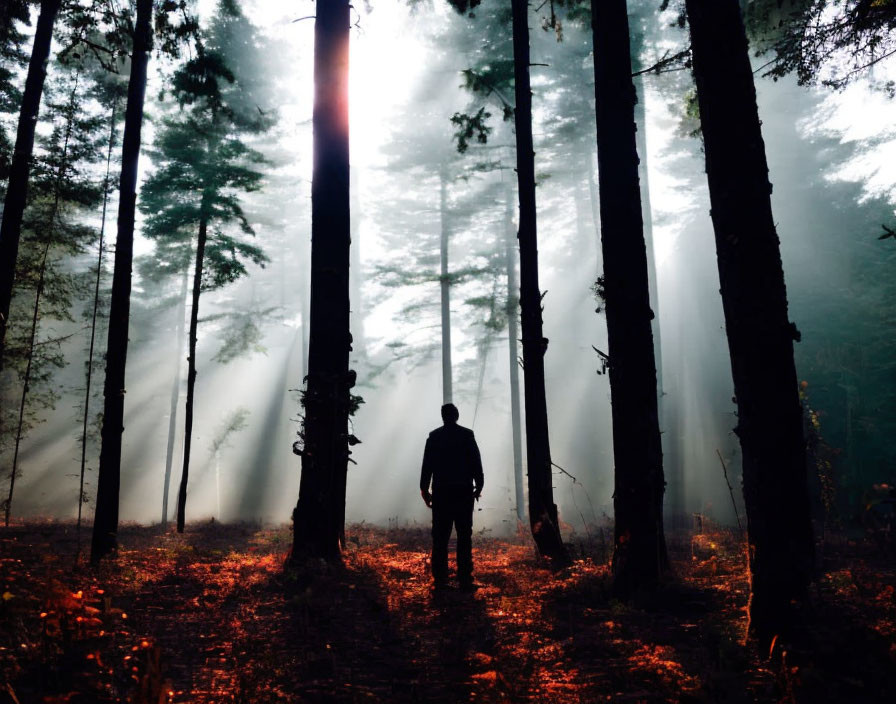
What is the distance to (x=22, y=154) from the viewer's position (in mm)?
10594

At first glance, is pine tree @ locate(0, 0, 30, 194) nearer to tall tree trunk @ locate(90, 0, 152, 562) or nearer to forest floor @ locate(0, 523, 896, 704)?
tall tree trunk @ locate(90, 0, 152, 562)

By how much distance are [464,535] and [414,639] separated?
2112 millimetres

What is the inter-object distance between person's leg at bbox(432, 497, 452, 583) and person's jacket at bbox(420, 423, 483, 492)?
0.24 m

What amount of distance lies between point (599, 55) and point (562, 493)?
31.8 metres

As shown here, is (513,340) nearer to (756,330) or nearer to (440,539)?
(440,539)

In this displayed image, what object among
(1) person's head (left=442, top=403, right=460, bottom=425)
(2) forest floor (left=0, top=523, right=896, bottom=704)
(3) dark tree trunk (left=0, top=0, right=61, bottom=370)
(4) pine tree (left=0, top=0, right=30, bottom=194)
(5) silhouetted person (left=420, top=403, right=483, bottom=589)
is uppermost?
(4) pine tree (left=0, top=0, right=30, bottom=194)

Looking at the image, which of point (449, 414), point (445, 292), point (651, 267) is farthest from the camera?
point (445, 292)

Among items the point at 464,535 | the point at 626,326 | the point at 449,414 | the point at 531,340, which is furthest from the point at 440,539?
the point at 531,340

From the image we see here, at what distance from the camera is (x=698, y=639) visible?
3.76 meters

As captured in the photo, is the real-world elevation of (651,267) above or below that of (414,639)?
above

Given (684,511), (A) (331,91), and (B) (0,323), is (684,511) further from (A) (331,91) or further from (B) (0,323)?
(B) (0,323)

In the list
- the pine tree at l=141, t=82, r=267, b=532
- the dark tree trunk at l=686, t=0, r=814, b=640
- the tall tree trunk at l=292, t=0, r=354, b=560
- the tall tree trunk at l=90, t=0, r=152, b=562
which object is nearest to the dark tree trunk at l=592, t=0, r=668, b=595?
the dark tree trunk at l=686, t=0, r=814, b=640

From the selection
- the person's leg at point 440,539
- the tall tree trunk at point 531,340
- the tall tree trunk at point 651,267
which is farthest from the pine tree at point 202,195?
the tall tree trunk at point 651,267

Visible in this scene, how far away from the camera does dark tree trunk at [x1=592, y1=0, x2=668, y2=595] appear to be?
537cm
